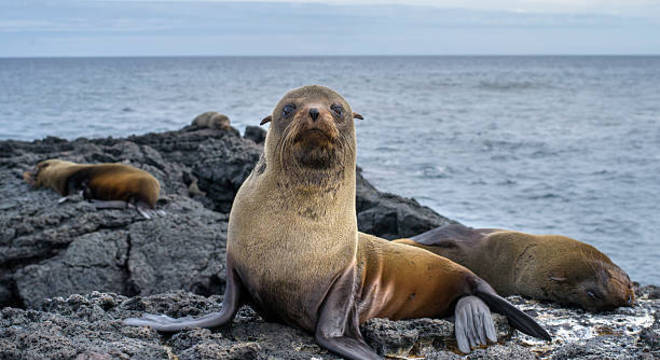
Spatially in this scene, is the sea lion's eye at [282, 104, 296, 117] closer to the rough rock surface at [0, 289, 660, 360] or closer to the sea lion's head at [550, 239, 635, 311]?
the rough rock surface at [0, 289, 660, 360]

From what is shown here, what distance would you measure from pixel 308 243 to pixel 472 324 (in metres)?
1.02

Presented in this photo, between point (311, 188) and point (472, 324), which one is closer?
point (311, 188)

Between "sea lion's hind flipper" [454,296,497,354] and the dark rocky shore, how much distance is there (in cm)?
7

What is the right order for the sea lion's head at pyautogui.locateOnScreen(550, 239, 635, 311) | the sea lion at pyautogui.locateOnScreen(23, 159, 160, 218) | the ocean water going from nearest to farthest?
the sea lion's head at pyautogui.locateOnScreen(550, 239, 635, 311), the sea lion at pyautogui.locateOnScreen(23, 159, 160, 218), the ocean water

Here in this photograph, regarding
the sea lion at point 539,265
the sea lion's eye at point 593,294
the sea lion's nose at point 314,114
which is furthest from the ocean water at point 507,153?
the sea lion's nose at point 314,114

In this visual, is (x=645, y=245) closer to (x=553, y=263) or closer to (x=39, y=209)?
(x=553, y=263)

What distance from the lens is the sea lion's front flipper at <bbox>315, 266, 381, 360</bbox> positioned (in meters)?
2.97

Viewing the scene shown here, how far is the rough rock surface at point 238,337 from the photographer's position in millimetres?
2678

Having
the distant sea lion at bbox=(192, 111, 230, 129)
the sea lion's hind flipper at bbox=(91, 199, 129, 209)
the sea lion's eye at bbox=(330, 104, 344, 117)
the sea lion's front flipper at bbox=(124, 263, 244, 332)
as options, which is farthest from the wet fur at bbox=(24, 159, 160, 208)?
the distant sea lion at bbox=(192, 111, 230, 129)

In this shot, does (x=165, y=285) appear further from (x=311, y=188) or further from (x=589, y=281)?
(x=589, y=281)

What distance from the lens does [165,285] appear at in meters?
5.54

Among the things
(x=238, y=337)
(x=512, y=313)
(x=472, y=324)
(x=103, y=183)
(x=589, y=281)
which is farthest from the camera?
(x=103, y=183)

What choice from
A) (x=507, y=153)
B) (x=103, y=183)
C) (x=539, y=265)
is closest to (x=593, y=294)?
(x=539, y=265)

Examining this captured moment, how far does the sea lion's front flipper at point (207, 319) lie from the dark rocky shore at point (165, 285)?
6 centimetres
